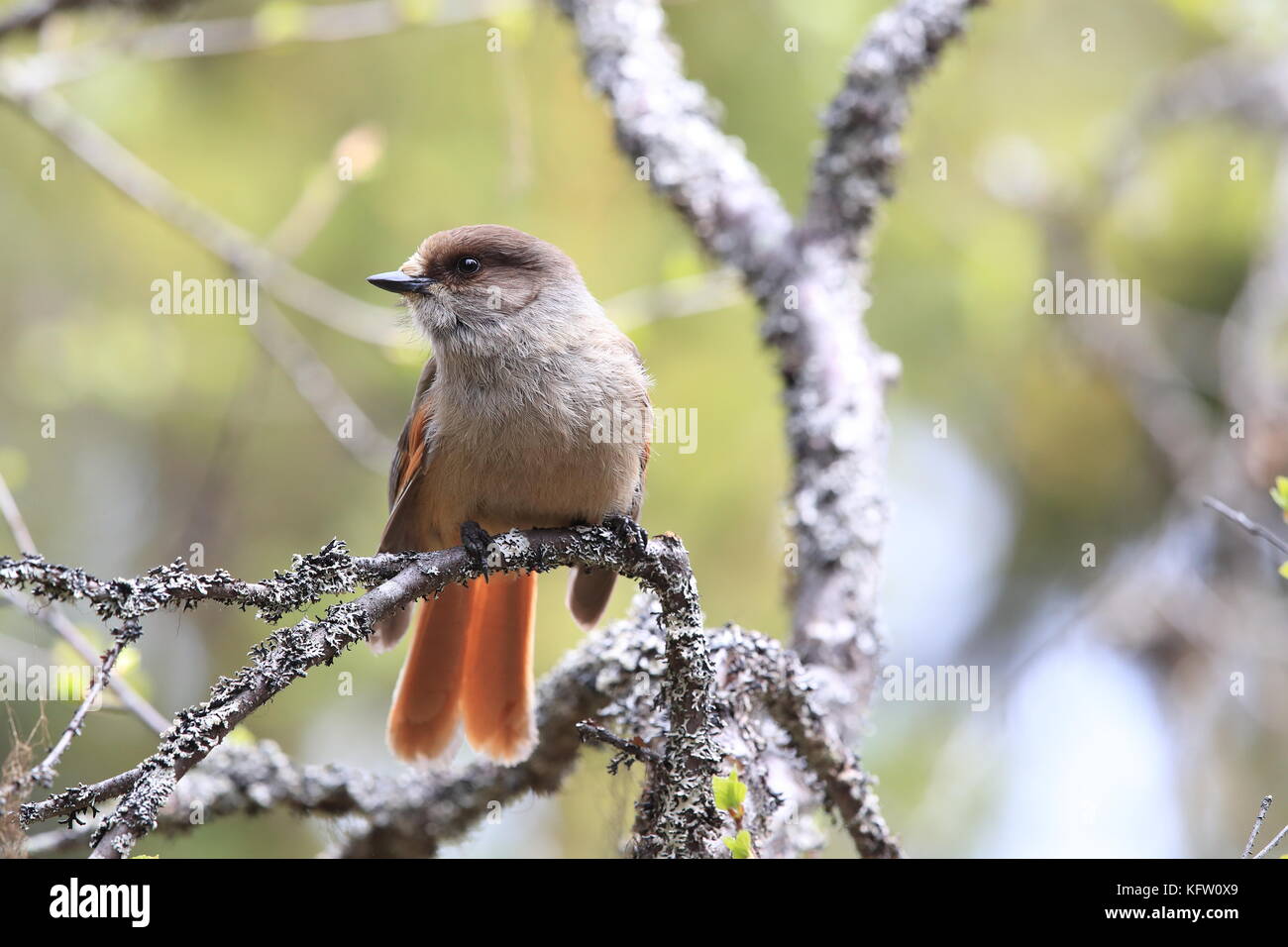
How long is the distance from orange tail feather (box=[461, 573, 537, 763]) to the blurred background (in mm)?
1251

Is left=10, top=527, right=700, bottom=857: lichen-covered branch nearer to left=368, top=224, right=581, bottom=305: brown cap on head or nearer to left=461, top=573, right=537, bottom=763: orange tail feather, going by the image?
left=461, top=573, right=537, bottom=763: orange tail feather

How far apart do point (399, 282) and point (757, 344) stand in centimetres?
209

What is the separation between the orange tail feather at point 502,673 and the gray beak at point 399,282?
2.93ft

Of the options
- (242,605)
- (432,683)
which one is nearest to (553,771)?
(432,683)

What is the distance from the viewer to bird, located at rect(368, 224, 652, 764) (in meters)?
3.11

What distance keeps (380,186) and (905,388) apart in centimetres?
290

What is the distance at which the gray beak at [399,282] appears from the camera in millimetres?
3449

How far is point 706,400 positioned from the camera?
5.76 m

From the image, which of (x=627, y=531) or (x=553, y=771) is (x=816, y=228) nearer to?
(x=627, y=531)

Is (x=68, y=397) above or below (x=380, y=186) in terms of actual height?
below

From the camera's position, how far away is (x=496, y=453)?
3.10 meters

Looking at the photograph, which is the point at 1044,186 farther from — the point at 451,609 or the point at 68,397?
the point at 68,397

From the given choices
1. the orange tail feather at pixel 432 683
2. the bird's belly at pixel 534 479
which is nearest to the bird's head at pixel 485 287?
the bird's belly at pixel 534 479

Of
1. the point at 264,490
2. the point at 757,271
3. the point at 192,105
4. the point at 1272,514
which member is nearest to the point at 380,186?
the point at 192,105
